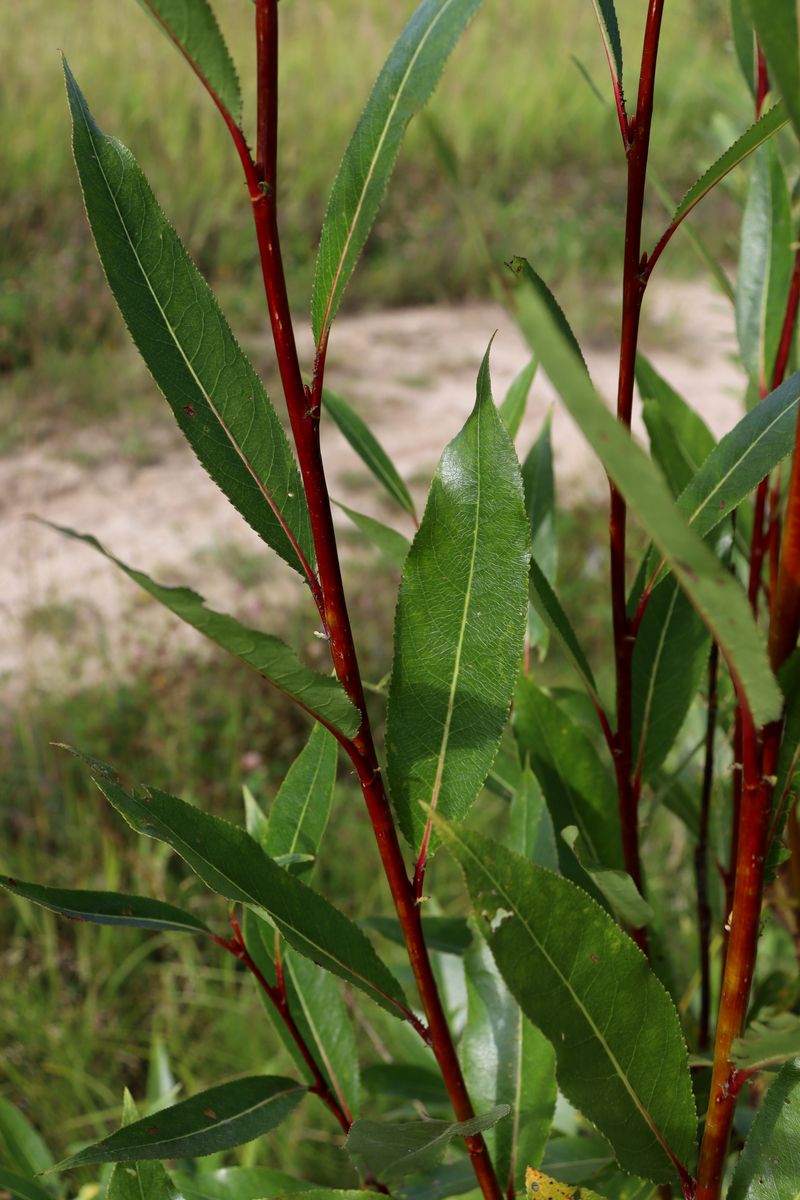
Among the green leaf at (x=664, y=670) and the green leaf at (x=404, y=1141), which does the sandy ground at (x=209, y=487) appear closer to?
the green leaf at (x=664, y=670)

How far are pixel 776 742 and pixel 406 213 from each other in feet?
18.7

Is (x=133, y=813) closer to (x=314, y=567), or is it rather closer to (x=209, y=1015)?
(x=314, y=567)

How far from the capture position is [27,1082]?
1817mm

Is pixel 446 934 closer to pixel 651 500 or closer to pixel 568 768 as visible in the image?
pixel 568 768

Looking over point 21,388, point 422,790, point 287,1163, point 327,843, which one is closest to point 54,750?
Result: point 327,843

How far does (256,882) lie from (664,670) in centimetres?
26

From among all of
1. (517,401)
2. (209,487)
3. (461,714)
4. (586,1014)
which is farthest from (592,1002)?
(209,487)

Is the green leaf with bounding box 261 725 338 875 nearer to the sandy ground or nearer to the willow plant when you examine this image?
the willow plant

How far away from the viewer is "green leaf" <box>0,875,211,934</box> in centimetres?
48

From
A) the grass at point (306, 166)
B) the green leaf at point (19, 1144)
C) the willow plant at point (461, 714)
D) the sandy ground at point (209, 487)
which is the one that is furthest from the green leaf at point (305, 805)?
the grass at point (306, 166)

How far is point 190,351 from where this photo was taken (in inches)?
16.8

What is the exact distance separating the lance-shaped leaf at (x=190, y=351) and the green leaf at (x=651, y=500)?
182 mm

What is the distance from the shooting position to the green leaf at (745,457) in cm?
44

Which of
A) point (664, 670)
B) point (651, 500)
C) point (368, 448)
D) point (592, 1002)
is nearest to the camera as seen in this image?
point (651, 500)
